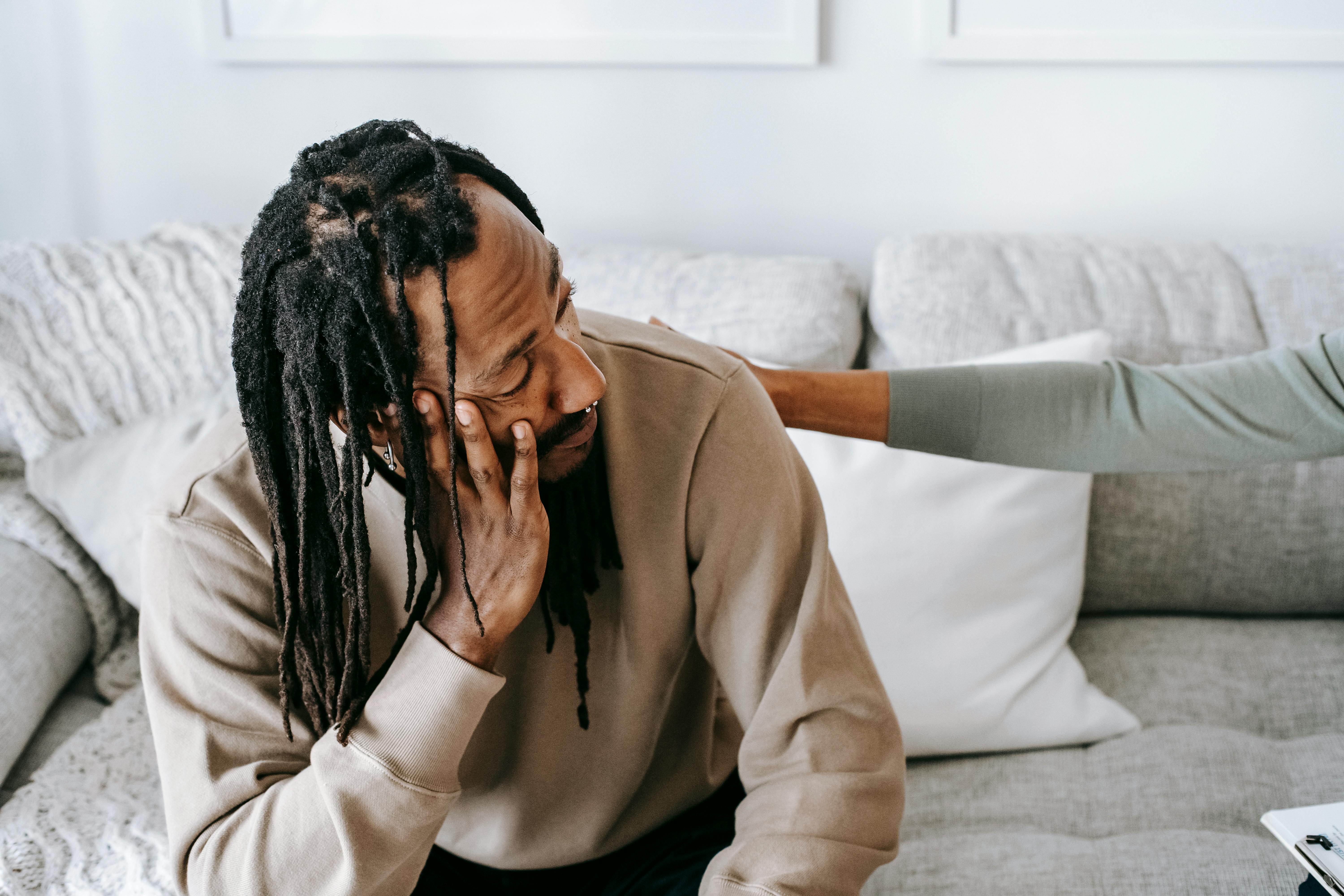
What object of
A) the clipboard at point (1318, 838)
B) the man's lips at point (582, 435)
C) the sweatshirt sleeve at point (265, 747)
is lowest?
the clipboard at point (1318, 838)

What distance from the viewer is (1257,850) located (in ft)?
3.33

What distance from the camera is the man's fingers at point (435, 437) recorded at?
75cm

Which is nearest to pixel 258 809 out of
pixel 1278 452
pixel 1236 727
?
pixel 1278 452

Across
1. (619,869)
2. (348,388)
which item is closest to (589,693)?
(619,869)

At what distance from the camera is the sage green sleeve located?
0.99 m

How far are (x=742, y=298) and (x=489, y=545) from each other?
76 centimetres

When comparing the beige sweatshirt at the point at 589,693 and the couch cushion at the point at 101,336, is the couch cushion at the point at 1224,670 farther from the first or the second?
the couch cushion at the point at 101,336

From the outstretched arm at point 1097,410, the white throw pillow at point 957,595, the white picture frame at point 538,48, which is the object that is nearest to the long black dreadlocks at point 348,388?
the outstretched arm at point 1097,410

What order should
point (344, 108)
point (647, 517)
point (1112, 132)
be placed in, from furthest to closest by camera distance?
1. point (344, 108)
2. point (1112, 132)
3. point (647, 517)

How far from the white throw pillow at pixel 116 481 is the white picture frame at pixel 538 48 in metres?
0.66

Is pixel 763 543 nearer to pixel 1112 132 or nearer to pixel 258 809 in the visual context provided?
pixel 258 809

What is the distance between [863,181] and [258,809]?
1341 mm

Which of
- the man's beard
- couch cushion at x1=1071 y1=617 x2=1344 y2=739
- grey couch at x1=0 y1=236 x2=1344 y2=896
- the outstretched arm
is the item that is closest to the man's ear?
the man's beard

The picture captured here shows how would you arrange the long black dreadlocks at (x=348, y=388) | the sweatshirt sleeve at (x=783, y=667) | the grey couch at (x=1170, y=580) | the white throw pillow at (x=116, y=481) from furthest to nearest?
the white throw pillow at (x=116, y=481) → the grey couch at (x=1170, y=580) → the sweatshirt sleeve at (x=783, y=667) → the long black dreadlocks at (x=348, y=388)
